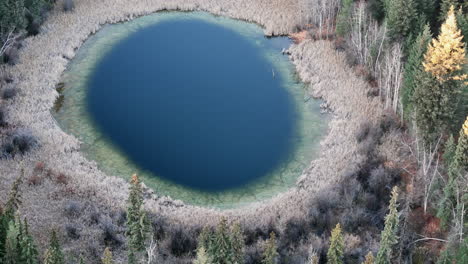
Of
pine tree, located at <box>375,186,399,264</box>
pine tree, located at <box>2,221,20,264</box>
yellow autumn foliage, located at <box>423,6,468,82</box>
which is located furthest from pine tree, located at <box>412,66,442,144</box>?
pine tree, located at <box>2,221,20,264</box>

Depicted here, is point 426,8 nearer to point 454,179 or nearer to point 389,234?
point 454,179

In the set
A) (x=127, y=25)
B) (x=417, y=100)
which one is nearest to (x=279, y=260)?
(x=417, y=100)

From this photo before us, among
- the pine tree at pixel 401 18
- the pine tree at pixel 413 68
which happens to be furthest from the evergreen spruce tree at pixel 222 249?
the pine tree at pixel 401 18

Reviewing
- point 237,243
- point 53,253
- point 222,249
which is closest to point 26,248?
point 53,253

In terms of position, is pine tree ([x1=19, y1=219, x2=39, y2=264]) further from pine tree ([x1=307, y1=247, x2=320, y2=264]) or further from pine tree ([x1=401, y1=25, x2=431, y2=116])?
pine tree ([x1=401, y1=25, x2=431, y2=116])

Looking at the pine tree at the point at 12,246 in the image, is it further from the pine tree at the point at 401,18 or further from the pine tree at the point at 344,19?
the pine tree at the point at 344,19

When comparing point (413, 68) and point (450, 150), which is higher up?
point (413, 68)
